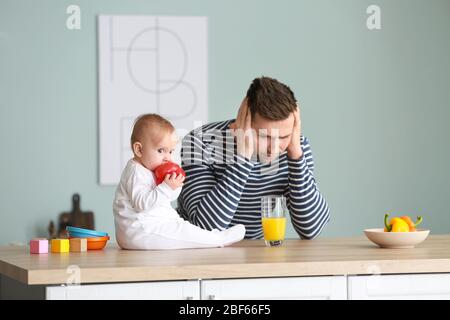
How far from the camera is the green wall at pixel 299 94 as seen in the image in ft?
14.3

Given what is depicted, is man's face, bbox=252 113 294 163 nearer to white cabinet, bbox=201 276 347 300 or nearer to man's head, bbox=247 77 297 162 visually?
man's head, bbox=247 77 297 162

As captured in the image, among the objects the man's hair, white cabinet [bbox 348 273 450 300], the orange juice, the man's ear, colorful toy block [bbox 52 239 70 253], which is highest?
the man's hair

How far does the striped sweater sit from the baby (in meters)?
0.21

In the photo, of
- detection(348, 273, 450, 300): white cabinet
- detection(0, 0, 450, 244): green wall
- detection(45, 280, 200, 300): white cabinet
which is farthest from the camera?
detection(0, 0, 450, 244): green wall

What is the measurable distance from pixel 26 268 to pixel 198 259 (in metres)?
0.38

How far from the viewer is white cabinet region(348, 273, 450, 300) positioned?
Result: 1756 millimetres

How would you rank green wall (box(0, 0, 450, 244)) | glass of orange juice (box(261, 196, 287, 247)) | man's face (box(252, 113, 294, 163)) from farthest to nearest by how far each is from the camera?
1. green wall (box(0, 0, 450, 244))
2. man's face (box(252, 113, 294, 163))
3. glass of orange juice (box(261, 196, 287, 247))

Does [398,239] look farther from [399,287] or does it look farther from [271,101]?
[271,101]

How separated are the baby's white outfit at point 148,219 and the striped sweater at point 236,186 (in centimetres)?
25

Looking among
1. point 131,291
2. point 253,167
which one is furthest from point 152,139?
point 131,291

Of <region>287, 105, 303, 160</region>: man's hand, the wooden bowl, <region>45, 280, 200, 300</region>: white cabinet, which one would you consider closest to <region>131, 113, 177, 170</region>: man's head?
<region>287, 105, 303, 160</region>: man's hand

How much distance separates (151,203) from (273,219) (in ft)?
1.11

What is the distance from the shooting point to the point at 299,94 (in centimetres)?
466
